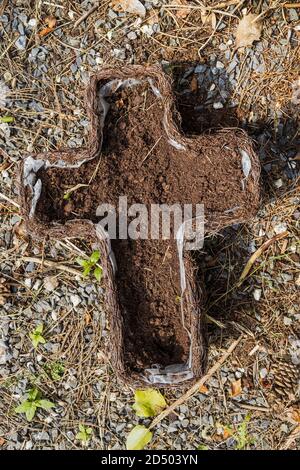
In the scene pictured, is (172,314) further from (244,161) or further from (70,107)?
(70,107)

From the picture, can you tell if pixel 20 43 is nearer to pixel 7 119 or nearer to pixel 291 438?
pixel 7 119

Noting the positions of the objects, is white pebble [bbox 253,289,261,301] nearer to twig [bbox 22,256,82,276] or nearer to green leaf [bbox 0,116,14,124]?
twig [bbox 22,256,82,276]

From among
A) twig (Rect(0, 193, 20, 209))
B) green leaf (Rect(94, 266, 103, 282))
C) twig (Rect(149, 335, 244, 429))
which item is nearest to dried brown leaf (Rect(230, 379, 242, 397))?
twig (Rect(149, 335, 244, 429))

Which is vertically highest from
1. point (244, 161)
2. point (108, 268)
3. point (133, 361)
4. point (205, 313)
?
point (244, 161)

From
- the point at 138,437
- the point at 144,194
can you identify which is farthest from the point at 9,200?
the point at 138,437

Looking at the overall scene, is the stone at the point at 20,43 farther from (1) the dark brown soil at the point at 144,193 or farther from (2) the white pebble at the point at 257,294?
(2) the white pebble at the point at 257,294

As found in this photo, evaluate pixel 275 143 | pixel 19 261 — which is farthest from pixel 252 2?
pixel 19 261

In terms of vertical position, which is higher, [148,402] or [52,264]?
[52,264]
